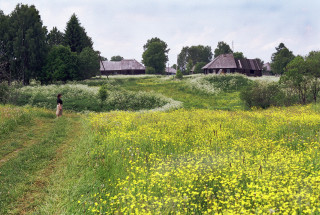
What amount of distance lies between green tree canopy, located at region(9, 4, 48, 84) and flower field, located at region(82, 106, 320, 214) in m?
30.1

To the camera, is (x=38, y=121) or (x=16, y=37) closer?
(x=38, y=121)

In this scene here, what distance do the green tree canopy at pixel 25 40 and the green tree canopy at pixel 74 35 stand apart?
918 centimetres

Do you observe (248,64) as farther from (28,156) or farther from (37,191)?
(37,191)

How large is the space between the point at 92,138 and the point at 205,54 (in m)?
108

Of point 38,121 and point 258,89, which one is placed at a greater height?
point 258,89

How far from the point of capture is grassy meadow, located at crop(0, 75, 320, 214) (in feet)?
13.8

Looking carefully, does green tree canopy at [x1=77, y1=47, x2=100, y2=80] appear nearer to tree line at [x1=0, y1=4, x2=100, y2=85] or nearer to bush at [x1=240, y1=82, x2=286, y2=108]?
tree line at [x1=0, y1=4, x2=100, y2=85]

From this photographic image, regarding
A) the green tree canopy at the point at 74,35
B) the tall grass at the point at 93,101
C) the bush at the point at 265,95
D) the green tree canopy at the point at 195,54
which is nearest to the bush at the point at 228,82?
the bush at the point at 265,95

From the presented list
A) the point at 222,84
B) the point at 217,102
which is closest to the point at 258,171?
the point at 217,102

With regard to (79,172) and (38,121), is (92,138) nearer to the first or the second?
(79,172)

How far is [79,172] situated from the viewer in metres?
6.45

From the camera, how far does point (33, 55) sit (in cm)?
3516

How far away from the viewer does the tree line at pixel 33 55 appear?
113 feet

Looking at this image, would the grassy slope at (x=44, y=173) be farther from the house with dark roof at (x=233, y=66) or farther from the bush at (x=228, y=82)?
the house with dark roof at (x=233, y=66)
